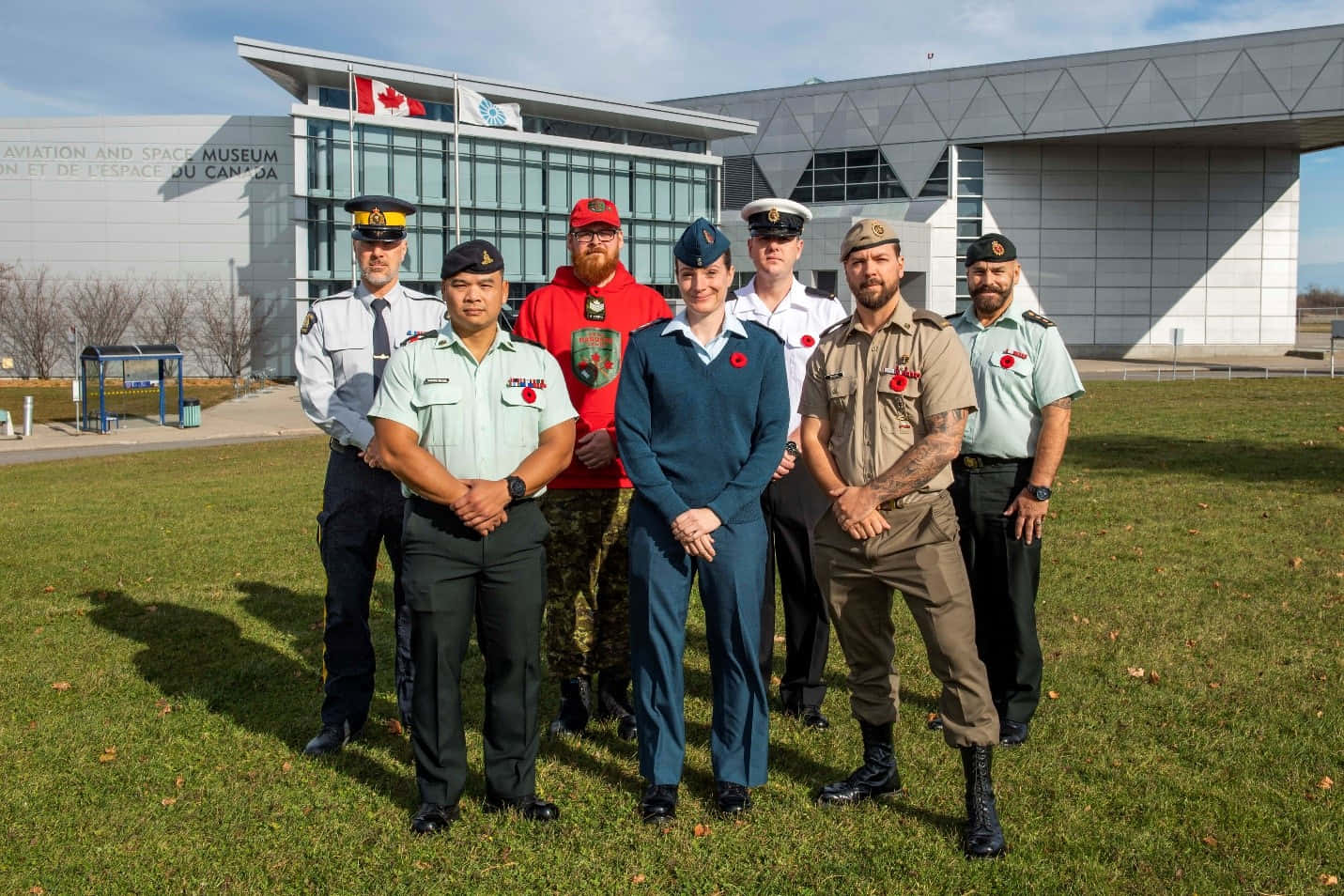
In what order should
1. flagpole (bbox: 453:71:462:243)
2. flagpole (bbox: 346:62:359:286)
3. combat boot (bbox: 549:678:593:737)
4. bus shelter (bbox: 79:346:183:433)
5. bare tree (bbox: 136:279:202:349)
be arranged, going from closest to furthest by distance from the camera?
combat boot (bbox: 549:678:593:737)
bus shelter (bbox: 79:346:183:433)
flagpole (bbox: 453:71:462:243)
flagpole (bbox: 346:62:359:286)
bare tree (bbox: 136:279:202:349)

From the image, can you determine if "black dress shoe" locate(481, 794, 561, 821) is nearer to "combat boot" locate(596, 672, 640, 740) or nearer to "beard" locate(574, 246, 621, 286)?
"combat boot" locate(596, 672, 640, 740)

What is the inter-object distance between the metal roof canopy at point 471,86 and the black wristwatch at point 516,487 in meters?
40.9

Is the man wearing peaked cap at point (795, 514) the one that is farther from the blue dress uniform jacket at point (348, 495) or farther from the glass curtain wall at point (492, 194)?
the glass curtain wall at point (492, 194)

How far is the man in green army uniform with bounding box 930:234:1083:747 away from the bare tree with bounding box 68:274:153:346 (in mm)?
50875

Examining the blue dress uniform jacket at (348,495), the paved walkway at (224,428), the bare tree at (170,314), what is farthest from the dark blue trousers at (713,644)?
the bare tree at (170,314)

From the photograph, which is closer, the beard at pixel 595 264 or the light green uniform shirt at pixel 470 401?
the light green uniform shirt at pixel 470 401

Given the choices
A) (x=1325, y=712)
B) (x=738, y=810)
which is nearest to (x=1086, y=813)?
(x=738, y=810)

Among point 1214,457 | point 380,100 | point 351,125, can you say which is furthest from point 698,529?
point 380,100

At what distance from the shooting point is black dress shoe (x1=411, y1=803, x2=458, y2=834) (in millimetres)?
4375

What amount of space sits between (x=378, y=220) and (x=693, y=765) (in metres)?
2.92

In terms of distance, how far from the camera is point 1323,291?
130500mm

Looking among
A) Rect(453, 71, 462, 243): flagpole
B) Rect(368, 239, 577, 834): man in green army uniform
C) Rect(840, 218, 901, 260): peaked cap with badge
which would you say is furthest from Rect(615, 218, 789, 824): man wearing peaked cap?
Rect(453, 71, 462, 243): flagpole

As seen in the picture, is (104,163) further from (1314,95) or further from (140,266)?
(1314,95)

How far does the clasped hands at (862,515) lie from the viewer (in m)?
4.41
